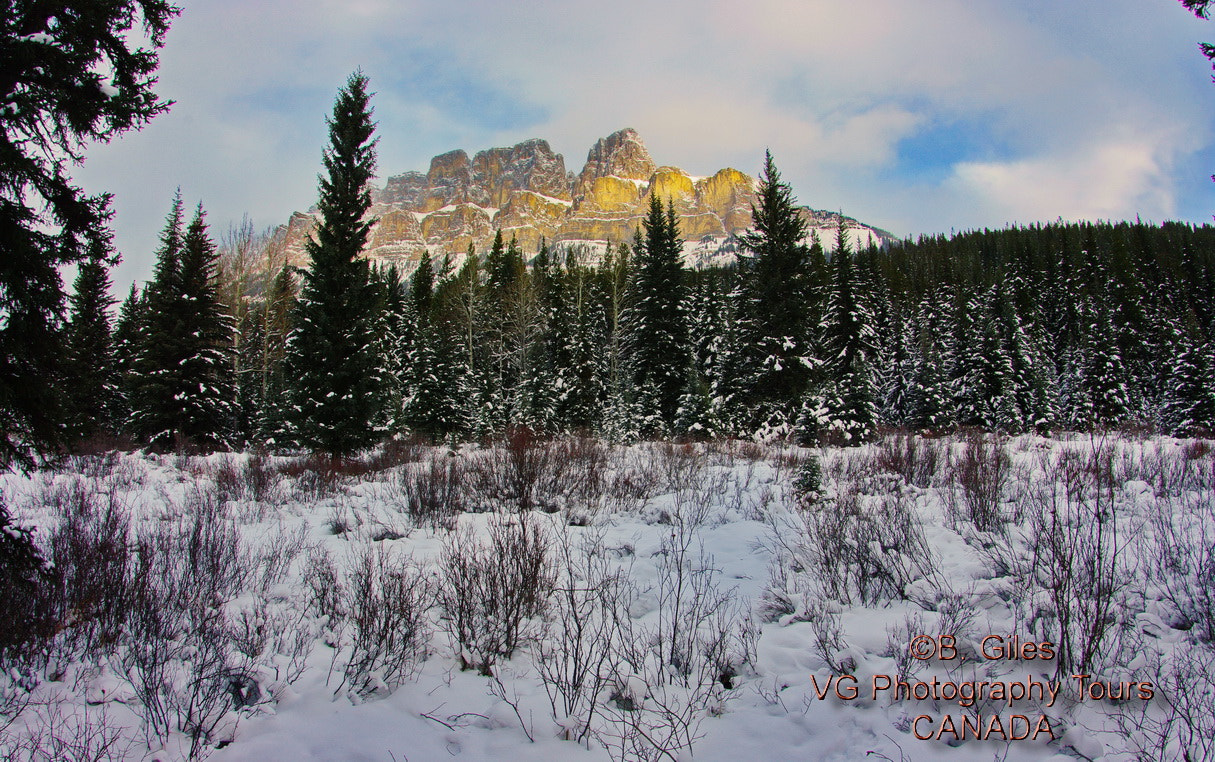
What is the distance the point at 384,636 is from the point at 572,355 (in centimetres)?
2818

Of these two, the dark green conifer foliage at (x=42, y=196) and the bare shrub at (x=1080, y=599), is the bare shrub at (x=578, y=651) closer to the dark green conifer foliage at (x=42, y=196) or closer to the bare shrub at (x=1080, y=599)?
the bare shrub at (x=1080, y=599)

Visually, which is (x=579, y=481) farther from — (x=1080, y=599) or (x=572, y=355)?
(x=572, y=355)

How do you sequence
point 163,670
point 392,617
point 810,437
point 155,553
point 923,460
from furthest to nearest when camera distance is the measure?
1. point 810,437
2. point 923,460
3. point 155,553
4. point 392,617
5. point 163,670

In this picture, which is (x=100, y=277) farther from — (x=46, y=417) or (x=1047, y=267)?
(x=1047, y=267)

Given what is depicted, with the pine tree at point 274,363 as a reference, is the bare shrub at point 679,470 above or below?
below

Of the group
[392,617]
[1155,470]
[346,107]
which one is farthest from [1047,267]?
[392,617]

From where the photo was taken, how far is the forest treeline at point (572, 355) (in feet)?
52.6

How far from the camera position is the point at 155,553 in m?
4.21

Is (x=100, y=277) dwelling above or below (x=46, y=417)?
above

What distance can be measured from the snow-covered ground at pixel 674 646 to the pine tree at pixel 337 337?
10395 millimetres

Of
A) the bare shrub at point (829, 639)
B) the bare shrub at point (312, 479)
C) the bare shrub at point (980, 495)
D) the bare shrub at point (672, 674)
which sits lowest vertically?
the bare shrub at point (672, 674)

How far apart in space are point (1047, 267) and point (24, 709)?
90.6 metres

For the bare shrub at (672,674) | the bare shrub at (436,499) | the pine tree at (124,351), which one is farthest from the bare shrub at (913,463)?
the pine tree at (124,351)

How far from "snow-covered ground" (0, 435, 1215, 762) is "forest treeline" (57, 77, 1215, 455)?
8.81ft
